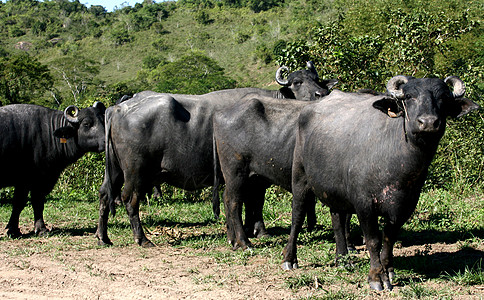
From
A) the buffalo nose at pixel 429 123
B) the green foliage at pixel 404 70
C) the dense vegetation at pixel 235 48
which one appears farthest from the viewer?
the dense vegetation at pixel 235 48

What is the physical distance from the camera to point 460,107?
177 inches

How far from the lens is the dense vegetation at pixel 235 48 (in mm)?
10961

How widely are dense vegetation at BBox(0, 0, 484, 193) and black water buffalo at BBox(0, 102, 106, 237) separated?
3.97m

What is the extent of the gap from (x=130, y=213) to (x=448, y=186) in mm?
6719

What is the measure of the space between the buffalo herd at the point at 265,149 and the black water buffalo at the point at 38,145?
0.02 metres

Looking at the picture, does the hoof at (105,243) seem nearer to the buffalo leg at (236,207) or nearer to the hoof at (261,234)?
the buffalo leg at (236,207)

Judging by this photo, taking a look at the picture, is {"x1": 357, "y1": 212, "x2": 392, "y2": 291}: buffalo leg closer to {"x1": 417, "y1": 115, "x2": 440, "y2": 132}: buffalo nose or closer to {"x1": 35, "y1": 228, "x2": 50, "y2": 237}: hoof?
{"x1": 417, "y1": 115, "x2": 440, "y2": 132}: buffalo nose

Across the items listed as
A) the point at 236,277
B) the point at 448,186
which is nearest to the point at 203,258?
the point at 236,277

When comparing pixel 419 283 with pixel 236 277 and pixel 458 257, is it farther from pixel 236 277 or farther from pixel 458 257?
pixel 236 277

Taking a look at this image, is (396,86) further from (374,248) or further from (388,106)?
(374,248)

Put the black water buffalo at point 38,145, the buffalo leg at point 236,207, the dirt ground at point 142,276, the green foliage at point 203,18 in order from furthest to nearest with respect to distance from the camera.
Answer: the green foliage at point 203,18 < the black water buffalo at point 38,145 < the buffalo leg at point 236,207 < the dirt ground at point 142,276

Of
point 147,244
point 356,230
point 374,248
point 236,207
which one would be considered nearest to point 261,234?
point 236,207

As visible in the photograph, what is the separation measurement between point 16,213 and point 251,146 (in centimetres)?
430

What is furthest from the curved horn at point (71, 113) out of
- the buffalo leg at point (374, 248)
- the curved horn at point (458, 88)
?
the curved horn at point (458, 88)
